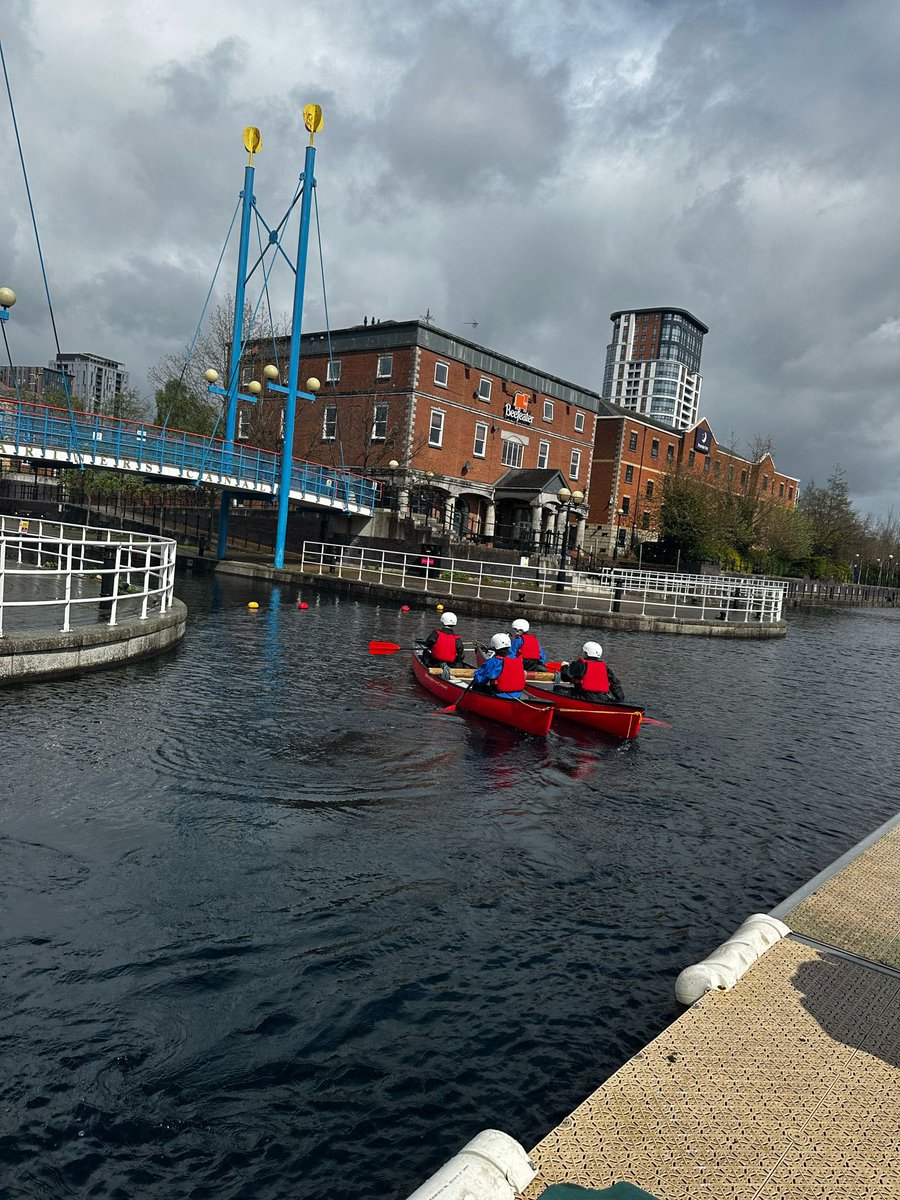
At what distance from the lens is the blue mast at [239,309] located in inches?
1463

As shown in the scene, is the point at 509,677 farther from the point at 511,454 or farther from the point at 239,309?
the point at 511,454

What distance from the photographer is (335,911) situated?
21.2 ft

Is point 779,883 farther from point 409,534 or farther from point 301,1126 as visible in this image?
point 409,534

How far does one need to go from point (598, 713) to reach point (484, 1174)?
387 inches

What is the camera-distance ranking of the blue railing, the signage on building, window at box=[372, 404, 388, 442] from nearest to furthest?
1. the blue railing
2. window at box=[372, 404, 388, 442]
3. the signage on building

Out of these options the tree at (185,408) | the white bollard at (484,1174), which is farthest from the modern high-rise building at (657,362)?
the white bollard at (484,1174)

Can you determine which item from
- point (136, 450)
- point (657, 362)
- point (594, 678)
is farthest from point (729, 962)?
point (657, 362)

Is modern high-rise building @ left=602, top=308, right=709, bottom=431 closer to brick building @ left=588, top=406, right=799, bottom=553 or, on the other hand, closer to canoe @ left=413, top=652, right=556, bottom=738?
brick building @ left=588, top=406, right=799, bottom=553

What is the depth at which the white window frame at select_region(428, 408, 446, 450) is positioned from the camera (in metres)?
47.4

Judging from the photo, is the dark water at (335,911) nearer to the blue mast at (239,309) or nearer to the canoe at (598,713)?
the canoe at (598,713)

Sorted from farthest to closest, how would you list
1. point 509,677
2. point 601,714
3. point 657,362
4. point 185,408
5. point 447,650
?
point 657,362 → point 185,408 → point 447,650 → point 509,677 → point 601,714

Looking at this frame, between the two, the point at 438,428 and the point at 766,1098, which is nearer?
the point at 766,1098

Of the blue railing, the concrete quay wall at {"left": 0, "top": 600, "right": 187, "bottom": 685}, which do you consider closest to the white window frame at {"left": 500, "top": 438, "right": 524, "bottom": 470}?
the blue railing

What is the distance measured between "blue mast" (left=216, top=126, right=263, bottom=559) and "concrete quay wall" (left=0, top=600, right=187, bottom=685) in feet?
73.4
